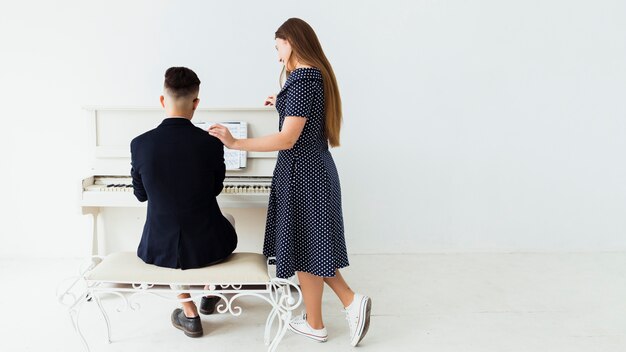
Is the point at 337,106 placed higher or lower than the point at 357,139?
higher

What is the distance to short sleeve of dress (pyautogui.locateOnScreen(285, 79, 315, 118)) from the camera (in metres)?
1.88

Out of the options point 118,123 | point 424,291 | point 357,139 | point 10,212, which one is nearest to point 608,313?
point 424,291

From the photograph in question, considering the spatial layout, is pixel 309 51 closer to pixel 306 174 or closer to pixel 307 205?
pixel 306 174

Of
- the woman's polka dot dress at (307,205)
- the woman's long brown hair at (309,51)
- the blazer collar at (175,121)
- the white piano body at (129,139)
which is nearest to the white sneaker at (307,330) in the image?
the woman's polka dot dress at (307,205)

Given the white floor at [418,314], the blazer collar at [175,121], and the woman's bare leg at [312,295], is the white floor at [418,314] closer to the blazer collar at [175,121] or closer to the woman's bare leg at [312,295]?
the woman's bare leg at [312,295]

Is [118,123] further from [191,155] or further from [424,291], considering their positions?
[424,291]

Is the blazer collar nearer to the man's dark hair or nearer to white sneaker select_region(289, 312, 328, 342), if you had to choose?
the man's dark hair

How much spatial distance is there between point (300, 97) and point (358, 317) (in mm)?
941

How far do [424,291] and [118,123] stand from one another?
1.89 metres

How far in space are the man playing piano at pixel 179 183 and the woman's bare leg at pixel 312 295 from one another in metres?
0.38

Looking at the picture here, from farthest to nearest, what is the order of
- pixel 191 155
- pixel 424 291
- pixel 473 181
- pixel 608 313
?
pixel 473 181 < pixel 424 291 < pixel 608 313 < pixel 191 155

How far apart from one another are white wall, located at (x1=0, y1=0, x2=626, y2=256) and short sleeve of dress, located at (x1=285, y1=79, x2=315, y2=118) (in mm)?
1354

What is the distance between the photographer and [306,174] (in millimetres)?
1988

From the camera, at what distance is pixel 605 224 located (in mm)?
3535
